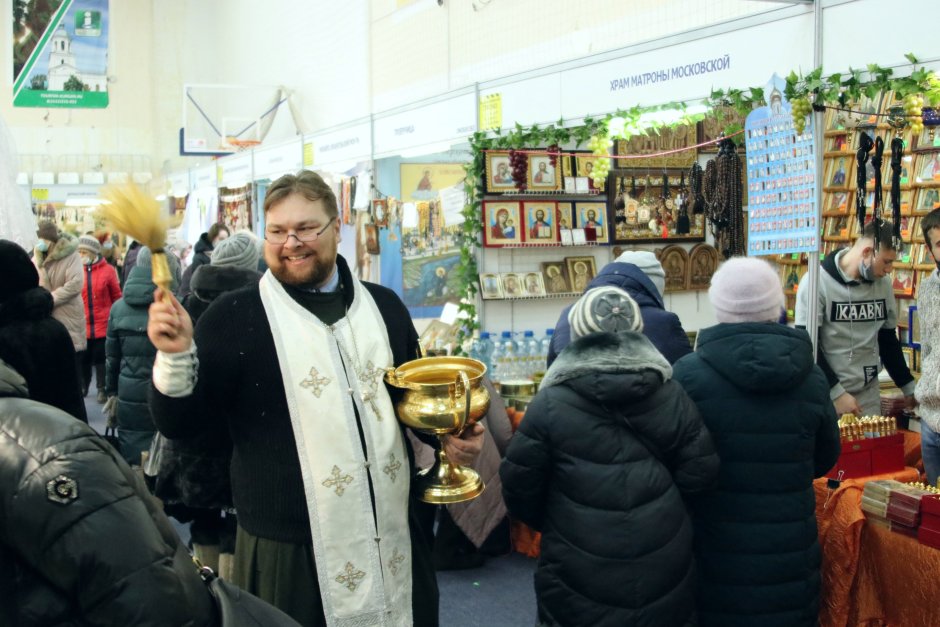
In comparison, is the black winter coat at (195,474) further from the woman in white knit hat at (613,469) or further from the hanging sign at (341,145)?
the hanging sign at (341,145)

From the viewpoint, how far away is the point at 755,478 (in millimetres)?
2682

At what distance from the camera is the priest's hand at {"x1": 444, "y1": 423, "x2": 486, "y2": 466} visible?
2121 mm

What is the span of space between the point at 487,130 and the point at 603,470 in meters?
2.91

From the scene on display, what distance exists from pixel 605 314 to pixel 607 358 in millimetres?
156

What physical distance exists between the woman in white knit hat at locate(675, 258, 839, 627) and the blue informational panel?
0.68 m

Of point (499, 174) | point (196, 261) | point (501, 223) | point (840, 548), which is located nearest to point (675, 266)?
point (501, 223)

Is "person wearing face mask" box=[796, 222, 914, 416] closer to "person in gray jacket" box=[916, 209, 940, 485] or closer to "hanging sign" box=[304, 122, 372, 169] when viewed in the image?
"person in gray jacket" box=[916, 209, 940, 485]

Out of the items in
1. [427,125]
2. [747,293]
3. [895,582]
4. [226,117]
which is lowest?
[895,582]

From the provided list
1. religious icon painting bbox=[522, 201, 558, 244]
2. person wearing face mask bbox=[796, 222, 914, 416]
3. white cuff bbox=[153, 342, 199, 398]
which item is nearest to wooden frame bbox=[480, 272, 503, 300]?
religious icon painting bbox=[522, 201, 558, 244]

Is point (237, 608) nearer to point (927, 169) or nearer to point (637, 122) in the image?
point (637, 122)

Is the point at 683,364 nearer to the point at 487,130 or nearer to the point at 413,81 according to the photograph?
the point at 487,130

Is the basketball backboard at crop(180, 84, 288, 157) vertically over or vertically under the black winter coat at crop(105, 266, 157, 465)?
over

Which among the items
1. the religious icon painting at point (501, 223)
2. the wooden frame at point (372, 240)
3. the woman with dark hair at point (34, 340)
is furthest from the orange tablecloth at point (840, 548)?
the wooden frame at point (372, 240)

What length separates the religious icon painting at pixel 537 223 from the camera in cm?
524
